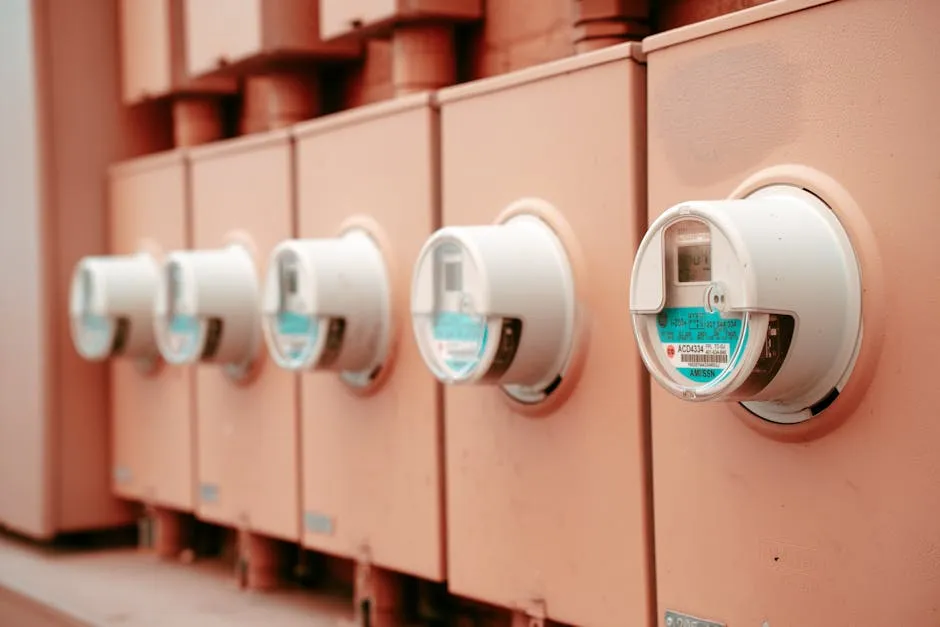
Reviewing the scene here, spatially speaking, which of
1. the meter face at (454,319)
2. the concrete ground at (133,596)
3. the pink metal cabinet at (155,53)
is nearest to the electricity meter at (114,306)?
the pink metal cabinet at (155,53)

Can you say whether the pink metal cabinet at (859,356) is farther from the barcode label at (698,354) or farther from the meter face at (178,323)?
the meter face at (178,323)

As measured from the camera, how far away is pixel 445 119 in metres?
2.15

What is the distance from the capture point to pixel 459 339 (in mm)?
1913

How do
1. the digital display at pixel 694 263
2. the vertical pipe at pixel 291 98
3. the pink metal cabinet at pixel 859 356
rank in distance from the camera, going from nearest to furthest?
1. the pink metal cabinet at pixel 859 356
2. the digital display at pixel 694 263
3. the vertical pipe at pixel 291 98

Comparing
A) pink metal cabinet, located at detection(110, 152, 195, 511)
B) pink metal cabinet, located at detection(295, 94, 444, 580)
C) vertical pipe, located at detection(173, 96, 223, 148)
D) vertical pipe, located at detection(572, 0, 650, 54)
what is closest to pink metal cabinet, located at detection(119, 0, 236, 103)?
vertical pipe, located at detection(173, 96, 223, 148)

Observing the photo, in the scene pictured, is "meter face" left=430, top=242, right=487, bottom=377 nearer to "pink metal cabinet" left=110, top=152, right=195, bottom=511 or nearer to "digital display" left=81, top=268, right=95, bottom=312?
"pink metal cabinet" left=110, top=152, right=195, bottom=511

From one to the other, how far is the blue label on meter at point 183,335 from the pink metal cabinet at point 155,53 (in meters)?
0.69

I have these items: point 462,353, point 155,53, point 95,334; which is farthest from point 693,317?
point 155,53

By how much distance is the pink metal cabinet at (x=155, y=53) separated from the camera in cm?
314

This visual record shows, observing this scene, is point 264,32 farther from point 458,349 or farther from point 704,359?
point 704,359

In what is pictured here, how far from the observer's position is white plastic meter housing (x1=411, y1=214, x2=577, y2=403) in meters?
1.82

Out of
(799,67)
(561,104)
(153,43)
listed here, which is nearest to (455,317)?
(561,104)

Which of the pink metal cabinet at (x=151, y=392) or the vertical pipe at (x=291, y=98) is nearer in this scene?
the vertical pipe at (x=291, y=98)

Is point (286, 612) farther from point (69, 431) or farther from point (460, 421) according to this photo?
point (69, 431)
